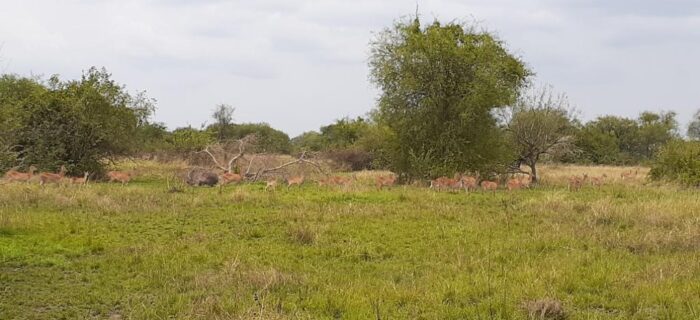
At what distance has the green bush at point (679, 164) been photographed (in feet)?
86.4

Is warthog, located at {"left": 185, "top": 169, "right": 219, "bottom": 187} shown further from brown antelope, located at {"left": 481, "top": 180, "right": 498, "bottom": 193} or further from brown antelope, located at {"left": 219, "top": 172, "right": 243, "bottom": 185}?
brown antelope, located at {"left": 481, "top": 180, "right": 498, "bottom": 193}

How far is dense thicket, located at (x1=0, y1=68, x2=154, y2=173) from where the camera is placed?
87.2ft

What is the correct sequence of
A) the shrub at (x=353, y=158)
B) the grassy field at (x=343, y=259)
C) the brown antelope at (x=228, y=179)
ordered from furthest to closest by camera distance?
1. the shrub at (x=353, y=158)
2. the brown antelope at (x=228, y=179)
3. the grassy field at (x=343, y=259)

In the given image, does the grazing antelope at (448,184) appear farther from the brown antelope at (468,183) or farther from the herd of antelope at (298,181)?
the brown antelope at (468,183)

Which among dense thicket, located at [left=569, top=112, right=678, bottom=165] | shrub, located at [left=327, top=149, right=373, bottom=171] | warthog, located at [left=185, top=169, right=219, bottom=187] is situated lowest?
warthog, located at [left=185, top=169, right=219, bottom=187]

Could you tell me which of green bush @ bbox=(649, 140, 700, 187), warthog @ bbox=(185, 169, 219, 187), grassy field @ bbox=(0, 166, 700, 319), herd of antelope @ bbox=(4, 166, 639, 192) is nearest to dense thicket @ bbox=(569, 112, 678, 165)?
green bush @ bbox=(649, 140, 700, 187)

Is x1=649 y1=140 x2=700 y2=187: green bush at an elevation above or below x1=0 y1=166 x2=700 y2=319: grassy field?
above

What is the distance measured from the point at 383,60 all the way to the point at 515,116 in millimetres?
7076

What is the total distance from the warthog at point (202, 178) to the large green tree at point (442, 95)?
300 inches

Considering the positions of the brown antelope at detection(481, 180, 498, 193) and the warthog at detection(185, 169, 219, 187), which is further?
the warthog at detection(185, 169, 219, 187)

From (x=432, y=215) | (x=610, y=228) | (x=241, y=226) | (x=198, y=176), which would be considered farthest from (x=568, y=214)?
(x=198, y=176)

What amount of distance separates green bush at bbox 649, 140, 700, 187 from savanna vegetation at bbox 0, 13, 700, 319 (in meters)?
0.09

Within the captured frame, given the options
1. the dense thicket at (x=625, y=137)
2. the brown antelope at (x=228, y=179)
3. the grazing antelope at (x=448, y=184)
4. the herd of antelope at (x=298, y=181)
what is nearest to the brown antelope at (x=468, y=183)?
the herd of antelope at (x=298, y=181)

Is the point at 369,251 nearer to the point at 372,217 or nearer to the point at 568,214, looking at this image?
the point at 372,217
